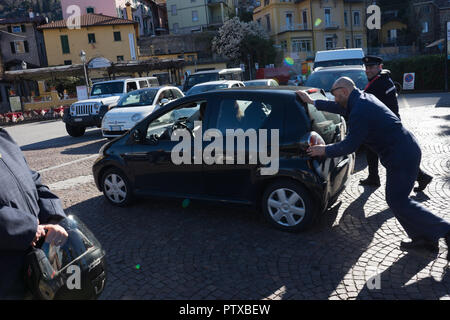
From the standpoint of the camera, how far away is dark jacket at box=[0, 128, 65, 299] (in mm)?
1858

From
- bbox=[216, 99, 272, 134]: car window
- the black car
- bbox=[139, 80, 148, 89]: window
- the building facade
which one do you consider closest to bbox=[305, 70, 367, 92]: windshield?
the black car

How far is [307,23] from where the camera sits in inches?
2201

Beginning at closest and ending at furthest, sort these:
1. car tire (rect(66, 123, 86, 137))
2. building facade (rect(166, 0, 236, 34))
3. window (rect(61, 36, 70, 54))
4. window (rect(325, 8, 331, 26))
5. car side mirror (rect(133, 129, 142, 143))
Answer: car side mirror (rect(133, 129, 142, 143)), car tire (rect(66, 123, 86, 137)), window (rect(61, 36, 70, 54)), window (rect(325, 8, 331, 26)), building facade (rect(166, 0, 236, 34))

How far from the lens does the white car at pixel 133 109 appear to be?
11.2 meters

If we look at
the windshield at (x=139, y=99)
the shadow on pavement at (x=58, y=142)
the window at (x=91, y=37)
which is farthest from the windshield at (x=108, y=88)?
the window at (x=91, y=37)

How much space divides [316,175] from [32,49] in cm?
5546

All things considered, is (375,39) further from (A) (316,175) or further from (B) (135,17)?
(A) (316,175)

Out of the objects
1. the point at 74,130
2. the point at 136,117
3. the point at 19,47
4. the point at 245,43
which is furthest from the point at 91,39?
the point at 136,117

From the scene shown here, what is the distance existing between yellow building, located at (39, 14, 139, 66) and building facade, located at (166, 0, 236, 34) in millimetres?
18920

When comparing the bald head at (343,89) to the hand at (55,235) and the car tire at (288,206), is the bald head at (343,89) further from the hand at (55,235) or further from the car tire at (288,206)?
the hand at (55,235)

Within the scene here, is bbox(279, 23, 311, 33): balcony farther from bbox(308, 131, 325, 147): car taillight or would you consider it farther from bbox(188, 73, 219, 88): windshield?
bbox(308, 131, 325, 147): car taillight

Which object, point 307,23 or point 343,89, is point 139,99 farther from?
point 307,23
